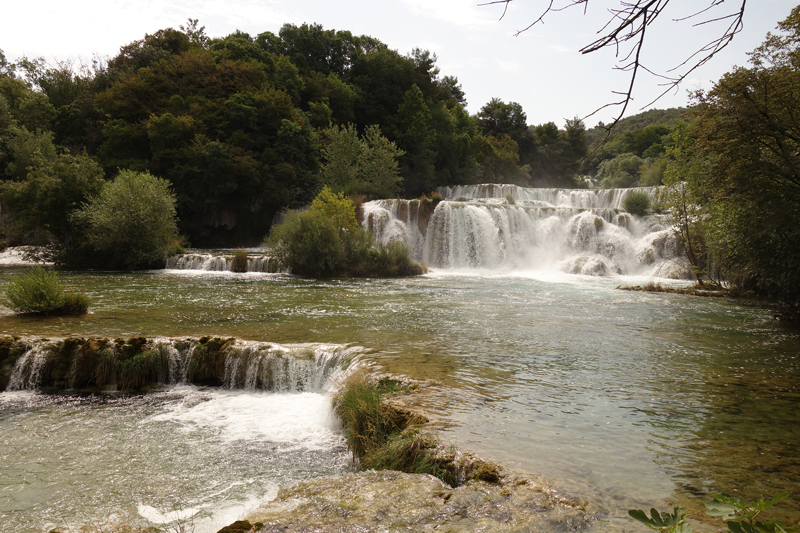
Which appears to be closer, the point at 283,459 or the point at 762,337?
the point at 283,459

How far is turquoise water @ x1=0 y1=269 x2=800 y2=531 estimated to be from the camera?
4.17 meters

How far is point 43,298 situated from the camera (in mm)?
10734

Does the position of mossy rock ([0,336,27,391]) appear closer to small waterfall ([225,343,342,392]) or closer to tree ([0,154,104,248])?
A: small waterfall ([225,343,342,392])

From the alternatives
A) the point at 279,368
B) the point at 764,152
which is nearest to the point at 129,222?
the point at 279,368

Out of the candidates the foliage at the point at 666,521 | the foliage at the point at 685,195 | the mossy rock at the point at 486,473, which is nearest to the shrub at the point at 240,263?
the foliage at the point at 685,195

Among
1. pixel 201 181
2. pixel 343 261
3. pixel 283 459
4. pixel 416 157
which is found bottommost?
pixel 283 459

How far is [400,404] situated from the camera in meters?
5.60

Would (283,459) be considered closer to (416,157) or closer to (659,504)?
(659,504)

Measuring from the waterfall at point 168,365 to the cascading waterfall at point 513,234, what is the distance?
20.1 m

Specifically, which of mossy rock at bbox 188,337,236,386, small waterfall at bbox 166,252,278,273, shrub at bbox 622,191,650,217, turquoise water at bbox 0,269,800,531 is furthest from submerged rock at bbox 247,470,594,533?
shrub at bbox 622,191,650,217

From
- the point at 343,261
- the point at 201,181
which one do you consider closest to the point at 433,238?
the point at 343,261

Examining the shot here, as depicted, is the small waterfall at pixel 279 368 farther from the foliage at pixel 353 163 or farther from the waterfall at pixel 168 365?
the foliage at pixel 353 163

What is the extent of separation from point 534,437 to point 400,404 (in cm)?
157

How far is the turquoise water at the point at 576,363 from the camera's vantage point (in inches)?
164
